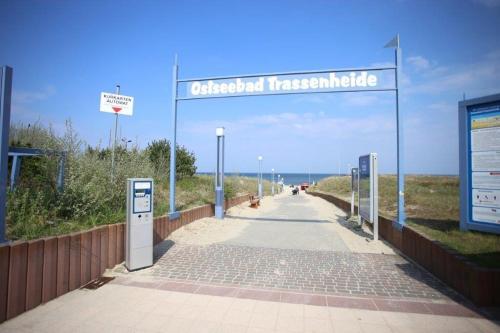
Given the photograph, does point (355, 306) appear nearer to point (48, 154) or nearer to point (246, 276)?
point (246, 276)

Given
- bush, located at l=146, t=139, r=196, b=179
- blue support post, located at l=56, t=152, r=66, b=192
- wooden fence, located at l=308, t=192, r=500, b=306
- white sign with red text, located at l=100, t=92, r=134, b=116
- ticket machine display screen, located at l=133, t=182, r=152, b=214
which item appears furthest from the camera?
bush, located at l=146, t=139, r=196, b=179

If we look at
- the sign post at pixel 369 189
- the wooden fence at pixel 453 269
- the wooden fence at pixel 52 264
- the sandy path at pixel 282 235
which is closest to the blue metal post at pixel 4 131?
the wooden fence at pixel 52 264

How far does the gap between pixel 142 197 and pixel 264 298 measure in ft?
9.24

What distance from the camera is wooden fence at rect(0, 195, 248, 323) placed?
12.7ft

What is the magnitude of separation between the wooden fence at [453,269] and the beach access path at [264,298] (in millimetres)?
157

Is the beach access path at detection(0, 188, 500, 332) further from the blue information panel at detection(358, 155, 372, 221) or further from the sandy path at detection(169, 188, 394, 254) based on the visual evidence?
the blue information panel at detection(358, 155, 372, 221)

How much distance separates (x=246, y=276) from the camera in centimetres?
561

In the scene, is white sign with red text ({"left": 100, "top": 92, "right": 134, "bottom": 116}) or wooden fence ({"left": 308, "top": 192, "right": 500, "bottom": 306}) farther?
white sign with red text ({"left": 100, "top": 92, "right": 134, "bottom": 116})

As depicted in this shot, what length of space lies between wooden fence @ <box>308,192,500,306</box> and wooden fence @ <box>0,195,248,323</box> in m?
5.47

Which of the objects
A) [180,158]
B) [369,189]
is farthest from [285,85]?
[180,158]

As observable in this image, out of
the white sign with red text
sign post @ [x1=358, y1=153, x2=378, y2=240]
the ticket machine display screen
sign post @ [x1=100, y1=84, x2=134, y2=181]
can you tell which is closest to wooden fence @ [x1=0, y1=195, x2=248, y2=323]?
the ticket machine display screen

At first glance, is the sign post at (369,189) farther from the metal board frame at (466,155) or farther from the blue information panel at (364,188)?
the metal board frame at (466,155)

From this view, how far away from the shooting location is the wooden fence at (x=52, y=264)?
3.88 metres

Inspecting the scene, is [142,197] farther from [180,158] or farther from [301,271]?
[180,158]
